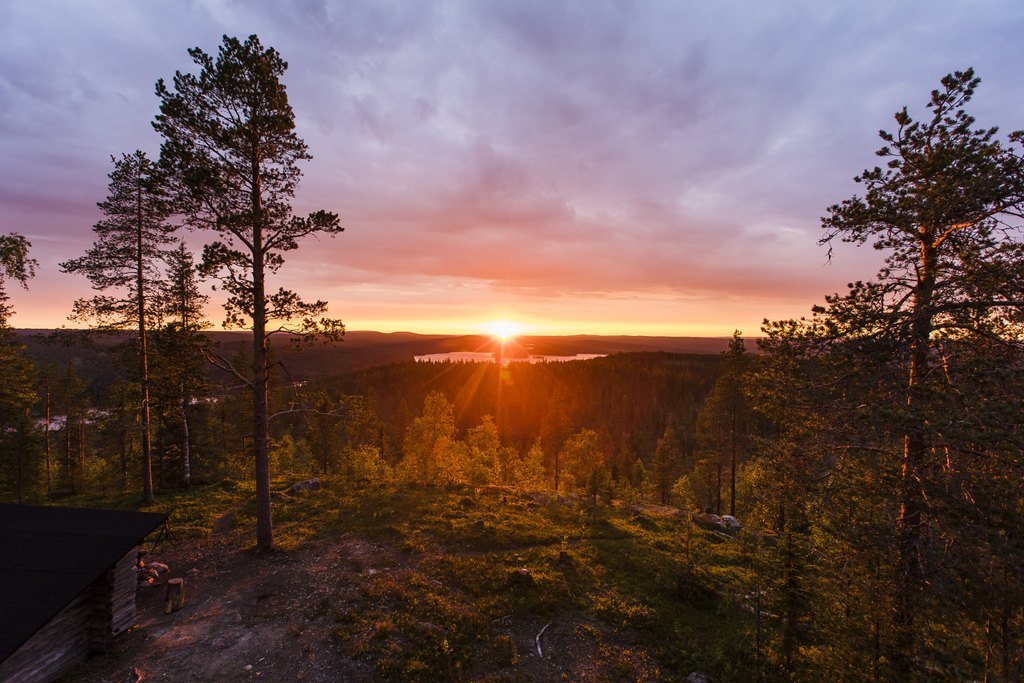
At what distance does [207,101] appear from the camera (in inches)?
480

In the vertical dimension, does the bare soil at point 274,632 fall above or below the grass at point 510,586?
above

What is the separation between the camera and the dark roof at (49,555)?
25.0ft

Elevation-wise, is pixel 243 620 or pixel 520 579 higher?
pixel 243 620

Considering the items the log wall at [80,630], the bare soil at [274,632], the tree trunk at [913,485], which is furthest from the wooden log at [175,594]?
the tree trunk at [913,485]

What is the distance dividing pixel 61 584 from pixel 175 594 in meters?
3.36

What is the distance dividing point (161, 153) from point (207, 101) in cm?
228

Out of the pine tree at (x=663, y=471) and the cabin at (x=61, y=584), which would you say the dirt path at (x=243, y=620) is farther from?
the pine tree at (x=663, y=471)

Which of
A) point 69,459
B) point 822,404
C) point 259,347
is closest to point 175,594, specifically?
point 259,347

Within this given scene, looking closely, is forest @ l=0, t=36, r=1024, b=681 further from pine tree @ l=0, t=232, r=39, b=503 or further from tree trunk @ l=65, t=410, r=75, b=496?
tree trunk @ l=65, t=410, r=75, b=496

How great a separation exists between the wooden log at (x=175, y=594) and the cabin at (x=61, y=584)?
97 cm

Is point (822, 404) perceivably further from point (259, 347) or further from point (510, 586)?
point (259, 347)

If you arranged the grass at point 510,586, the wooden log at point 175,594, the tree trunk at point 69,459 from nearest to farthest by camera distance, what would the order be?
the grass at point 510,586 < the wooden log at point 175,594 < the tree trunk at point 69,459

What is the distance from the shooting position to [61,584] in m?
8.41

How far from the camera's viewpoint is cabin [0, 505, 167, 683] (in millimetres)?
7621
